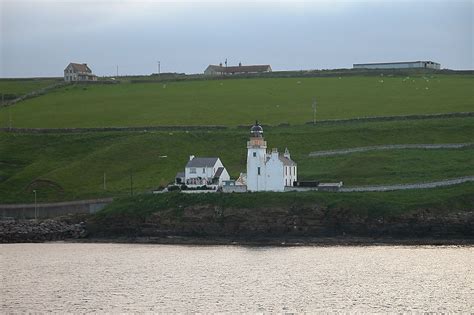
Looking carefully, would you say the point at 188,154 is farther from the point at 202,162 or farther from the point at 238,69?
the point at 238,69

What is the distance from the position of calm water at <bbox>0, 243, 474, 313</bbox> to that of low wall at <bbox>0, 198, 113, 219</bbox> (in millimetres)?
15725

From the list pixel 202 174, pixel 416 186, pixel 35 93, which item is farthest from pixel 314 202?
pixel 35 93

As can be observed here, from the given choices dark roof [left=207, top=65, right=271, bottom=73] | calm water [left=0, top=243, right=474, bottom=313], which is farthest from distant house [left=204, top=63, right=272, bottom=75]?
calm water [left=0, top=243, right=474, bottom=313]

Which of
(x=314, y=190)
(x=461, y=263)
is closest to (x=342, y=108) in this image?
(x=314, y=190)

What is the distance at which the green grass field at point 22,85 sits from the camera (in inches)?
6294

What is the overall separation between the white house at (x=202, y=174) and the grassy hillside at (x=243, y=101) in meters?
23.5

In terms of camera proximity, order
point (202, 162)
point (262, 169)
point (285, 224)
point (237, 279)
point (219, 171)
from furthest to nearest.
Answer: point (202, 162) → point (219, 171) → point (262, 169) → point (285, 224) → point (237, 279)

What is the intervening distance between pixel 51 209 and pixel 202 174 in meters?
15.1

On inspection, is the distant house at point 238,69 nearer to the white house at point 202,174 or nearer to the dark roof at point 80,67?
the dark roof at point 80,67

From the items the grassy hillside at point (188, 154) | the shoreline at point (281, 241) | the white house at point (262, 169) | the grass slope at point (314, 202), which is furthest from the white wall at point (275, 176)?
the shoreline at point (281, 241)

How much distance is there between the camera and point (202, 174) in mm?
100875

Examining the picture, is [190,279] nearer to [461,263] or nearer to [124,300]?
[124,300]

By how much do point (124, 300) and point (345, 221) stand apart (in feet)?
99.2

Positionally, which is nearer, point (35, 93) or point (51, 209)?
point (51, 209)
